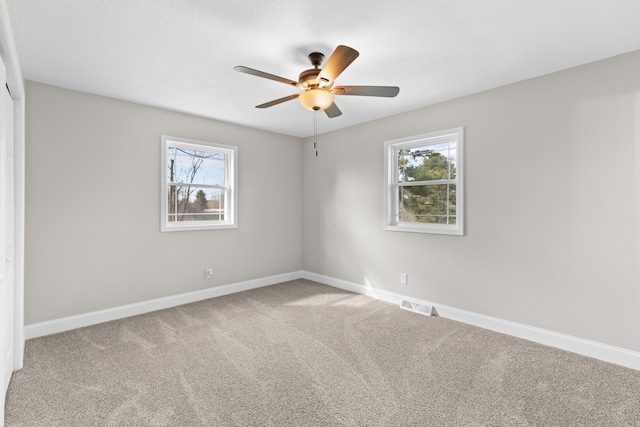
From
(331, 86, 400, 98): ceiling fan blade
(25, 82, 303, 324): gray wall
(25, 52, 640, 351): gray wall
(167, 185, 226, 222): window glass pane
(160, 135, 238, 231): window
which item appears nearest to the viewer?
(331, 86, 400, 98): ceiling fan blade

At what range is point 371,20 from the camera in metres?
2.09

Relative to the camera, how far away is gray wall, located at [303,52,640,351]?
2545 mm

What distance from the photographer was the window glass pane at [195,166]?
4.11 metres

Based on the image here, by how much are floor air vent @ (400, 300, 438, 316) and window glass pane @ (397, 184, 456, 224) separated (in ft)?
3.29

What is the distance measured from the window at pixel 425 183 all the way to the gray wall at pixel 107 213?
2.06 meters

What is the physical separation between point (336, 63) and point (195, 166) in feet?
9.30

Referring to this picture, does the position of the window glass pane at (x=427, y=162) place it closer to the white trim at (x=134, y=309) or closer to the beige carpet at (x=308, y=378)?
the beige carpet at (x=308, y=378)

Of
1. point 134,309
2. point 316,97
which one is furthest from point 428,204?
point 134,309

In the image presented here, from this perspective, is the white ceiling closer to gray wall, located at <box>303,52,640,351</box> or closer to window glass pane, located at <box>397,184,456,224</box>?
gray wall, located at <box>303,52,640,351</box>

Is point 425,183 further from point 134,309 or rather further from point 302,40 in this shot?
point 134,309

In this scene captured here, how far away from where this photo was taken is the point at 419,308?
3.78 metres

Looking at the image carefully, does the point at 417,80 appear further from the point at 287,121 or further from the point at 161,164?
the point at 161,164

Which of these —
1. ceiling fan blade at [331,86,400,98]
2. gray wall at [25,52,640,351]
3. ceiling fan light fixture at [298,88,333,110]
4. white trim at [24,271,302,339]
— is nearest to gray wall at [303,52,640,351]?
gray wall at [25,52,640,351]

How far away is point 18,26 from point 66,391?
2.46 m
